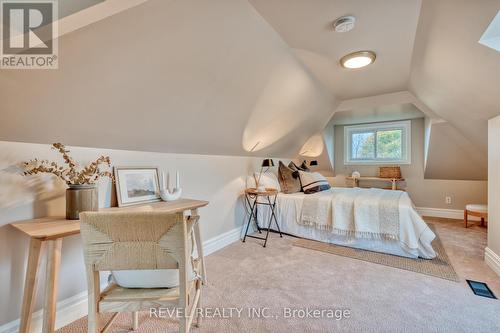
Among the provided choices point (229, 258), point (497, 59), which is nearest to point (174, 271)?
point (229, 258)

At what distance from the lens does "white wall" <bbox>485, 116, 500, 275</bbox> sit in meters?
2.12

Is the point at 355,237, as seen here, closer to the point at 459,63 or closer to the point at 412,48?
the point at 459,63

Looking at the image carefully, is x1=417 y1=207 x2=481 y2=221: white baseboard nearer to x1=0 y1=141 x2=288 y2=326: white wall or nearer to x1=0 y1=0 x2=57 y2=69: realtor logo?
x1=0 y1=141 x2=288 y2=326: white wall

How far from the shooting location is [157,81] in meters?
1.59

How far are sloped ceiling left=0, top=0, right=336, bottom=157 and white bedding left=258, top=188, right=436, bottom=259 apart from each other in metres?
1.47

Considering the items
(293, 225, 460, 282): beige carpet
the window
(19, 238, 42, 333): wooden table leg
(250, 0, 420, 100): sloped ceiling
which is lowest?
(293, 225, 460, 282): beige carpet

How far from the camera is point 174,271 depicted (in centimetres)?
115

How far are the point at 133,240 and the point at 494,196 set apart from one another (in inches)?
125

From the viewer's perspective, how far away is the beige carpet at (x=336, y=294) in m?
1.48

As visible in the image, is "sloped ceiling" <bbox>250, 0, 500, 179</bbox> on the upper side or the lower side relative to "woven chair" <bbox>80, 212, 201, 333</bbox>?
upper

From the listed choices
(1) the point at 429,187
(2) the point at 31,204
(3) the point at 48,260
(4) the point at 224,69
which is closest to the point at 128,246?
(3) the point at 48,260

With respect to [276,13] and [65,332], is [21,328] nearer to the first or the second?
[65,332]

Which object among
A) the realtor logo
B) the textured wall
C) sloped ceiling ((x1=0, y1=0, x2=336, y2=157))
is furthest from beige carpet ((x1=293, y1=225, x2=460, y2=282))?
the realtor logo

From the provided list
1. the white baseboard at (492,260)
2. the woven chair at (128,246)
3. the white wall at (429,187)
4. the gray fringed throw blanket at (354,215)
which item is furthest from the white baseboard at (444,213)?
the woven chair at (128,246)
